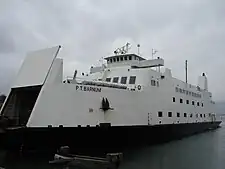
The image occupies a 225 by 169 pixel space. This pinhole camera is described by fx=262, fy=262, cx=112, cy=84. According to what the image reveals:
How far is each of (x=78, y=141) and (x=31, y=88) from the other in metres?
3.26

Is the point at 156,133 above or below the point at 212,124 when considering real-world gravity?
below

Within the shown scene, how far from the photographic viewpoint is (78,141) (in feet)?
38.9

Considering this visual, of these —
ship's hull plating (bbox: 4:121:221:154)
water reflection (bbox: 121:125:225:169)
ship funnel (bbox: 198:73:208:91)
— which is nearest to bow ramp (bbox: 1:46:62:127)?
ship's hull plating (bbox: 4:121:221:154)

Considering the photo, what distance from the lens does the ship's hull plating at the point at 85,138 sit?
10828 millimetres

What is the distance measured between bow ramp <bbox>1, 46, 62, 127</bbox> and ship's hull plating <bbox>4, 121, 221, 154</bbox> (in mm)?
1580

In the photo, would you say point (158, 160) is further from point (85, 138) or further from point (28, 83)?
point (28, 83)

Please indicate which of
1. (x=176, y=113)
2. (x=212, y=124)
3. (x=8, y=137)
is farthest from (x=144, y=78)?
(x=212, y=124)

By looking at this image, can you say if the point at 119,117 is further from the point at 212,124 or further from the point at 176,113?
the point at 212,124

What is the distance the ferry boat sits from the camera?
36.4 feet

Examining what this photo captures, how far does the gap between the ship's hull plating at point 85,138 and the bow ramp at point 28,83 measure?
1.58 m

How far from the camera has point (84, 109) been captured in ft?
40.7

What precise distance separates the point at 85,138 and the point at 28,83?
3633 mm

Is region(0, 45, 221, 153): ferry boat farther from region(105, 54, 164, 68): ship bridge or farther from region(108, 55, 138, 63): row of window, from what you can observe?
region(108, 55, 138, 63): row of window

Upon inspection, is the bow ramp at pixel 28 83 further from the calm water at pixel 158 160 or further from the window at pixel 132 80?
the window at pixel 132 80
